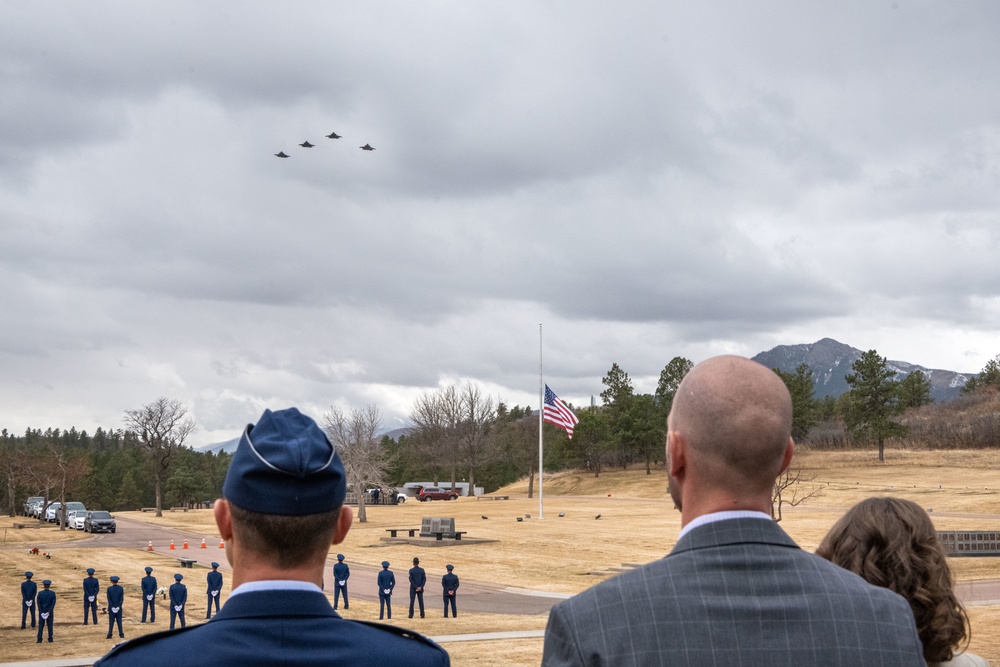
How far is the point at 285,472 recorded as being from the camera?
7.52 ft

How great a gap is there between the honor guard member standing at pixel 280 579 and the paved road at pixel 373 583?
22.3 metres

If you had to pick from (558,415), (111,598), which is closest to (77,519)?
(558,415)

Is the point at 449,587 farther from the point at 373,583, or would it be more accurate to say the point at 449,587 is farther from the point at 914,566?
the point at 914,566

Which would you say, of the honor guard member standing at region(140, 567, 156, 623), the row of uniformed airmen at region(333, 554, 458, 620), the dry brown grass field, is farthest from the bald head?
the honor guard member standing at region(140, 567, 156, 623)

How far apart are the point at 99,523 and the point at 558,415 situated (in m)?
26.4

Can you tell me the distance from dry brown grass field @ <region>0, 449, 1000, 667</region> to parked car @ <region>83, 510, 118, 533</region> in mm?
1700

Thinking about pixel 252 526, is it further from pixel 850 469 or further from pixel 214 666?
pixel 850 469

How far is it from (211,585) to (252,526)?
22.4 metres

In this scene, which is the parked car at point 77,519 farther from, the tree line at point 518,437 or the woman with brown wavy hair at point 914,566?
the woman with brown wavy hair at point 914,566

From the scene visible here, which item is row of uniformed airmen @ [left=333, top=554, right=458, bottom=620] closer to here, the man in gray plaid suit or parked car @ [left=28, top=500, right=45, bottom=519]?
the man in gray plaid suit

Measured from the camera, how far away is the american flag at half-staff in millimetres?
46906

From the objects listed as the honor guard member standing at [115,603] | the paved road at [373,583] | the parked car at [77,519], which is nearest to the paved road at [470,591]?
the paved road at [373,583]

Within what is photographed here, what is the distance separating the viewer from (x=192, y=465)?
113312 mm

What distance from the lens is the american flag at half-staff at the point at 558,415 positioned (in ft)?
154
